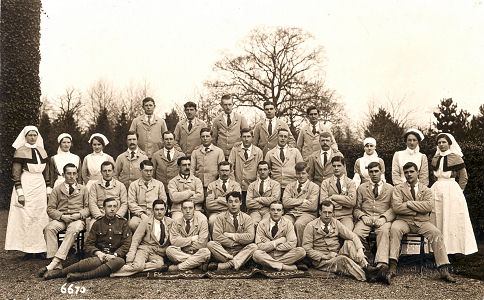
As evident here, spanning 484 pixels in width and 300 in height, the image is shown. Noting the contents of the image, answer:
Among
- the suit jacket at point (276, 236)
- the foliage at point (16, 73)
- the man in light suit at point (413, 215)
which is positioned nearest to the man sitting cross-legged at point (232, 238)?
the suit jacket at point (276, 236)

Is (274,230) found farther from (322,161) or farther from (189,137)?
(189,137)

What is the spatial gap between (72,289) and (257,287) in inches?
81.7

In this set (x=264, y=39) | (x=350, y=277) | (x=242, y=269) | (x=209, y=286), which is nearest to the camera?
(x=209, y=286)

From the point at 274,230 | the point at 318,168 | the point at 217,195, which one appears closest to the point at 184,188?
the point at 217,195

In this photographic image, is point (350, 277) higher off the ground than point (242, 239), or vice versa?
point (242, 239)

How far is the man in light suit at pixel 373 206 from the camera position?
5.99 meters

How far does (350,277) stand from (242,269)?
138 centimetres

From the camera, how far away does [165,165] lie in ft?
23.2

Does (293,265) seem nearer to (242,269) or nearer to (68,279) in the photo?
(242,269)

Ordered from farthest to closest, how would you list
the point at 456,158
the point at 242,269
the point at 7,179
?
the point at 7,179 < the point at 456,158 < the point at 242,269

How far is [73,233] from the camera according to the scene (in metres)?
5.86

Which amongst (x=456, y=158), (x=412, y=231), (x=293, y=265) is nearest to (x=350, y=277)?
(x=293, y=265)

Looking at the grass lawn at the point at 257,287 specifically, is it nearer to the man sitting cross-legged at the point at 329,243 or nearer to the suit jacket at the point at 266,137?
the man sitting cross-legged at the point at 329,243

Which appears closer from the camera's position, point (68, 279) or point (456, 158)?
point (68, 279)
